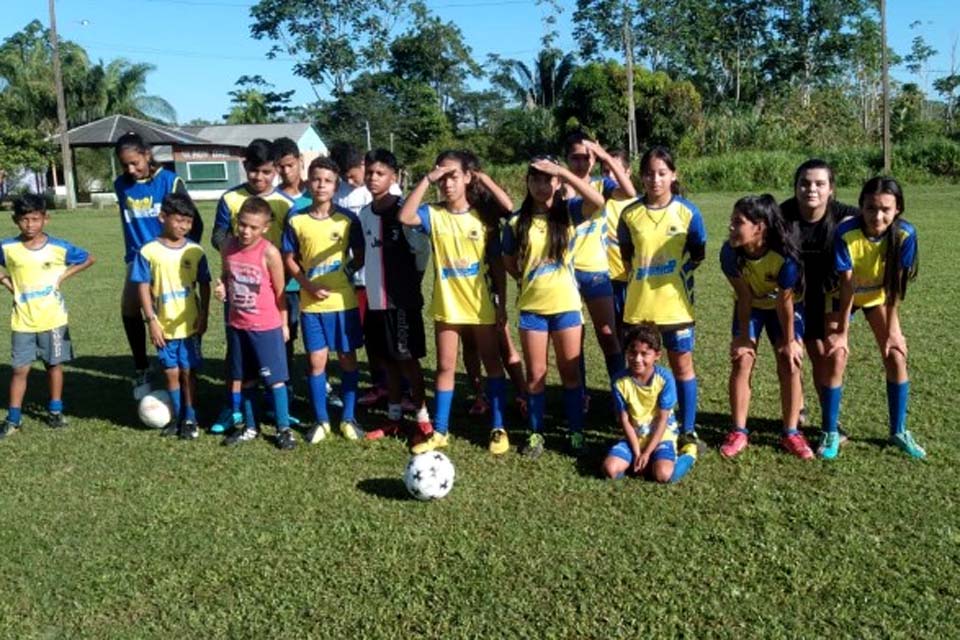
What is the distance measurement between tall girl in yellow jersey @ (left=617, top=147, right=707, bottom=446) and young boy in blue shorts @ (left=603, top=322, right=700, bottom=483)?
17 cm

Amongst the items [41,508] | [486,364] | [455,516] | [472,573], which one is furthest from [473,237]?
[41,508]

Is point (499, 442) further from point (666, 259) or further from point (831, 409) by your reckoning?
point (831, 409)

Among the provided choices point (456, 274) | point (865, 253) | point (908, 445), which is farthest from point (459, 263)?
point (908, 445)

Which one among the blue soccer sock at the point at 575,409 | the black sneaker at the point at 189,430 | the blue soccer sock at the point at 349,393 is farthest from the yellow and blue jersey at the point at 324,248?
the blue soccer sock at the point at 575,409

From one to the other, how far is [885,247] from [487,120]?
53.5 m

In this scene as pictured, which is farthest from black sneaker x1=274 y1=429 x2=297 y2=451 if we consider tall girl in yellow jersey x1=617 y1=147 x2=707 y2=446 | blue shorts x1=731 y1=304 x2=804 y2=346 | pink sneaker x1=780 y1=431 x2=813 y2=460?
pink sneaker x1=780 y1=431 x2=813 y2=460

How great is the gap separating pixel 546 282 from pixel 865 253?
Result: 71.3 inches

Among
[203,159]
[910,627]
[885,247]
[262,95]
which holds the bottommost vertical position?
[910,627]

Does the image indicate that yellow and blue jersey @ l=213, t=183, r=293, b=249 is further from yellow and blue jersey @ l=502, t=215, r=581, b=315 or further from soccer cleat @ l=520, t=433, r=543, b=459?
soccer cleat @ l=520, t=433, r=543, b=459

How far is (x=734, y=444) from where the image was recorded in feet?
16.3

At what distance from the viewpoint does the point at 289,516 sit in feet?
14.2

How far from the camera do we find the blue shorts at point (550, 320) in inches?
196

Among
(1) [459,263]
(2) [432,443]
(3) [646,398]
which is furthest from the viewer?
(2) [432,443]

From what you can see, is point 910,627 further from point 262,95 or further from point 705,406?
point 262,95
